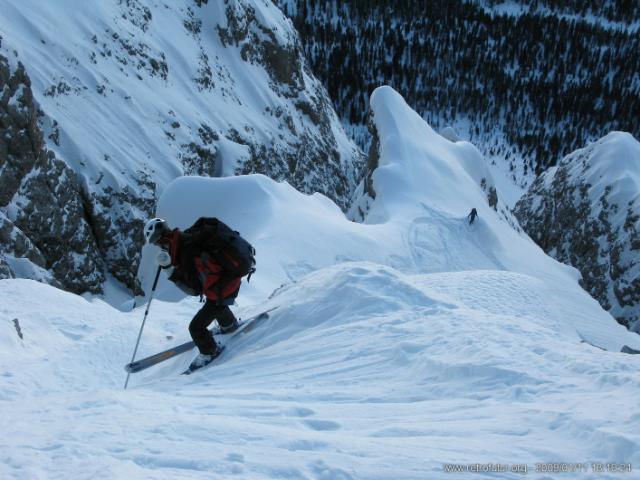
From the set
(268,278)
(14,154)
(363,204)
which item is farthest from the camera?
(363,204)

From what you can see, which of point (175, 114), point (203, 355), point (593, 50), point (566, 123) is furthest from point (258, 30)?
point (593, 50)

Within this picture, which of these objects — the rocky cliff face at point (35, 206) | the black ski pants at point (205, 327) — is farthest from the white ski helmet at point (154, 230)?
the rocky cliff face at point (35, 206)

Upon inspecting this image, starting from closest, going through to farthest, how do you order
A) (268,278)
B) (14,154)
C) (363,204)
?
1. (268,278)
2. (14,154)
3. (363,204)

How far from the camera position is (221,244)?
19.9ft

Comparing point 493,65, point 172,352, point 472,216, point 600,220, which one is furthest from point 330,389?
point 493,65

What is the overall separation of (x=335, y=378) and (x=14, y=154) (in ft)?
68.2

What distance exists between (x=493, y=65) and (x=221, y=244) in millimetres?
120006

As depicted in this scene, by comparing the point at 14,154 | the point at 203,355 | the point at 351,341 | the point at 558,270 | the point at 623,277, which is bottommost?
the point at 623,277

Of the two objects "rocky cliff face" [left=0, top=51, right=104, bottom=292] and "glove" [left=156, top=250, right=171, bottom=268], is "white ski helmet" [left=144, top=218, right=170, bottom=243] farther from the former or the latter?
"rocky cliff face" [left=0, top=51, right=104, bottom=292]

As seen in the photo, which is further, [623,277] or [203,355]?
[623,277]

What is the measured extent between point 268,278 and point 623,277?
28.5 metres

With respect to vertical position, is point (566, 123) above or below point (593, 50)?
below

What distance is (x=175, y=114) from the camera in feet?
100.0

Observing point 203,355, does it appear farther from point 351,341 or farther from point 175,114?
point 175,114
